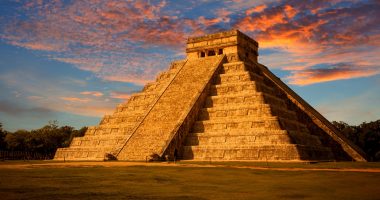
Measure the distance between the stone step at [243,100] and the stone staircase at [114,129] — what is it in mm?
5695

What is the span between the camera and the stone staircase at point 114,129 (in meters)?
34.6

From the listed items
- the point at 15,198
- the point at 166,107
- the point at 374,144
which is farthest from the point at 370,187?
the point at 374,144

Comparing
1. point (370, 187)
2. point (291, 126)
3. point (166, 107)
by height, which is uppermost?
point (166, 107)

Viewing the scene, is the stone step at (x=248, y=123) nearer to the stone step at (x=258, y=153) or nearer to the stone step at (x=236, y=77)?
the stone step at (x=258, y=153)

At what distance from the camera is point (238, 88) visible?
3444 centimetres

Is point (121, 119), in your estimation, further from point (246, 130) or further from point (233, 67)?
point (246, 130)

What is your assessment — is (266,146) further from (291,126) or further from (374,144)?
(374,144)

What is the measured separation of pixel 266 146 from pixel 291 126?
4590 millimetres

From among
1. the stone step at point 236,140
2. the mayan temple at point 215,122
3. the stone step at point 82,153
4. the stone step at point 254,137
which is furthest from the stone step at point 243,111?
the stone step at point 82,153

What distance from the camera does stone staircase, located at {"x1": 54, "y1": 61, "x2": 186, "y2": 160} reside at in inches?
1363

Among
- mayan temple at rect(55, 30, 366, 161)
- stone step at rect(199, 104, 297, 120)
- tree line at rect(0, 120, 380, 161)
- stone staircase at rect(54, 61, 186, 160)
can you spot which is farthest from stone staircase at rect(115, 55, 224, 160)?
tree line at rect(0, 120, 380, 161)

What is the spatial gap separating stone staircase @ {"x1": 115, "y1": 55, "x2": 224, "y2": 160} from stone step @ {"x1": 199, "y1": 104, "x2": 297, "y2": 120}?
1.62 metres

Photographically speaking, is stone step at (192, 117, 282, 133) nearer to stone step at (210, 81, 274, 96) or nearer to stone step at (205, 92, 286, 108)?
stone step at (205, 92, 286, 108)

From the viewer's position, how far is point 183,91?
36719mm
